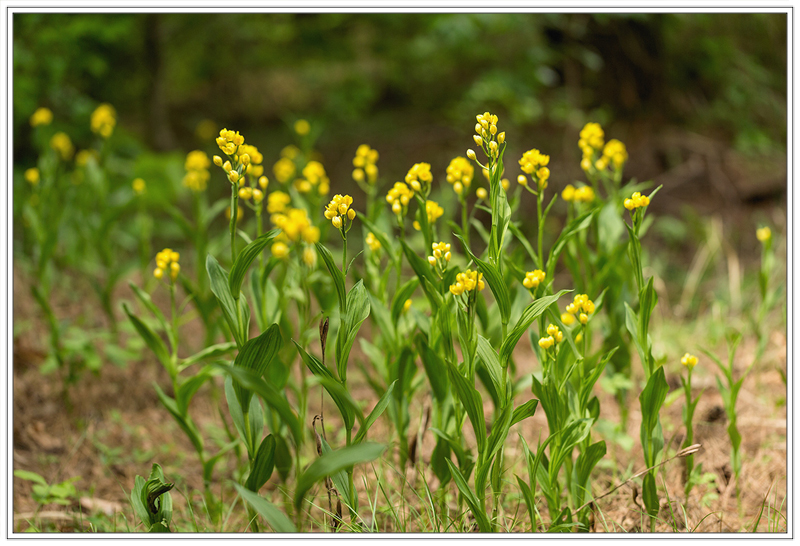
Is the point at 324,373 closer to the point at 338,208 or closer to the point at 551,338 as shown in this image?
the point at 338,208

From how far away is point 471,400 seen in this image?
1327 millimetres

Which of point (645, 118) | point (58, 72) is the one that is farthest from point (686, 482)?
point (58, 72)

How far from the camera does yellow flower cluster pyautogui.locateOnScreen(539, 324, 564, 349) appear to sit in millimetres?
1279

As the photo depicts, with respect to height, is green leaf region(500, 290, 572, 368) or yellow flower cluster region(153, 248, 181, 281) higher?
yellow flower cluster region(153, 248, 181, 281)

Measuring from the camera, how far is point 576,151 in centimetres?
466

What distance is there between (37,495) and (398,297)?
1.41 metres

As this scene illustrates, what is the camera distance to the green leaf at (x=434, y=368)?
1513 millimetres

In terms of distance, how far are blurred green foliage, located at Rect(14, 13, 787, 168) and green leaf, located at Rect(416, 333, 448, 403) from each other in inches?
122

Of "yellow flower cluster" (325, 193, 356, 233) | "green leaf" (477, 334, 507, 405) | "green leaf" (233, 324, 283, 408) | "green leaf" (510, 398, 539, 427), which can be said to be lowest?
"green leaf" (510, 398, 539, 427)

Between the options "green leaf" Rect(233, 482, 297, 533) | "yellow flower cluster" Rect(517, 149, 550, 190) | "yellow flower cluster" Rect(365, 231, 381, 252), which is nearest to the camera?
"green leaf" Rect(233, 482, 297, 533)

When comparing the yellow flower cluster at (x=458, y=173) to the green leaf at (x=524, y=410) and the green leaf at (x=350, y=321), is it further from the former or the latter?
the green leaf at (x=524, y=410)

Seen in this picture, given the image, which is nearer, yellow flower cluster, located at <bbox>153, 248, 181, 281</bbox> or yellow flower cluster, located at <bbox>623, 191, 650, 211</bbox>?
yellow flower cluster, located at <bbox>623, 191, 650, 211</bbox>

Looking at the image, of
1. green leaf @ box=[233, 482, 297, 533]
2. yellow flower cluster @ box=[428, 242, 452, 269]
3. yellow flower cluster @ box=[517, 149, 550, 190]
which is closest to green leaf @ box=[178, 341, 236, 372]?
green leaf @ box=[233, 482, 297, 533]

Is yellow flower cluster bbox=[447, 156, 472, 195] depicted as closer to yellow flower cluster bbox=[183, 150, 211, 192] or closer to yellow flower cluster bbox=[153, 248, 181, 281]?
yellow flower cluster bbox=[153, 248, 181, 281]
